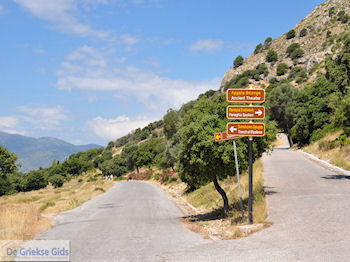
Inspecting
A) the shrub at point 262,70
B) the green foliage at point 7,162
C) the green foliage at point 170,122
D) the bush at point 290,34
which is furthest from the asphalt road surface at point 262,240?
the bush at point 290,34

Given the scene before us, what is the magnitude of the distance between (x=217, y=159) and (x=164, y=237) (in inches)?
209

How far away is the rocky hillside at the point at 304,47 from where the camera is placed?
10056cm

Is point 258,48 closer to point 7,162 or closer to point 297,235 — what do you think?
point 7,162

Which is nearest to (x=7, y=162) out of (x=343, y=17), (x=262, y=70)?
(x=262, y=70)

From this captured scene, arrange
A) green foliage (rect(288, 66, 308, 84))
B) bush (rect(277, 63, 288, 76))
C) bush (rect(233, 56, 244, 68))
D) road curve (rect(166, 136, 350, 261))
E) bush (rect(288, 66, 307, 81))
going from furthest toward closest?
bush (rect(233, 56, 244, 68)) < bush (rect(277, 63, 288, 76)) < bush (rect(288, 66, 307, 81)) < green foliage (rect(288, 66, 308, 84)) < road curve (rect(166, 136, 350, 261))

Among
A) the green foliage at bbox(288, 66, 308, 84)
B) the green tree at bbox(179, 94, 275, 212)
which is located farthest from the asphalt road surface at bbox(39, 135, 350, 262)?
the green foliage at bbox(288, 66, 308, 84)

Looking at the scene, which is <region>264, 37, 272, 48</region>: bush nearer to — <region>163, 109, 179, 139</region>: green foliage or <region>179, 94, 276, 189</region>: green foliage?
<region>163, 109, 179, 139</region>: green foliage

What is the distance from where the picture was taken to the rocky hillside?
101 metres

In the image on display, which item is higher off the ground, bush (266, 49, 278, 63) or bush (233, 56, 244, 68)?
bush (233, 56, 244, 68)

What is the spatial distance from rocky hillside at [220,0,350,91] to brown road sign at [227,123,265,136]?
83.6m

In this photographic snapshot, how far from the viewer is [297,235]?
818 cm

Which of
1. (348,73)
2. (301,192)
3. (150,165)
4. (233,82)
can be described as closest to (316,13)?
(233,82)

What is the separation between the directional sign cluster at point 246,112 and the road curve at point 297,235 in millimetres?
2977

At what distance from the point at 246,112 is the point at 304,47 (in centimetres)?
11795
